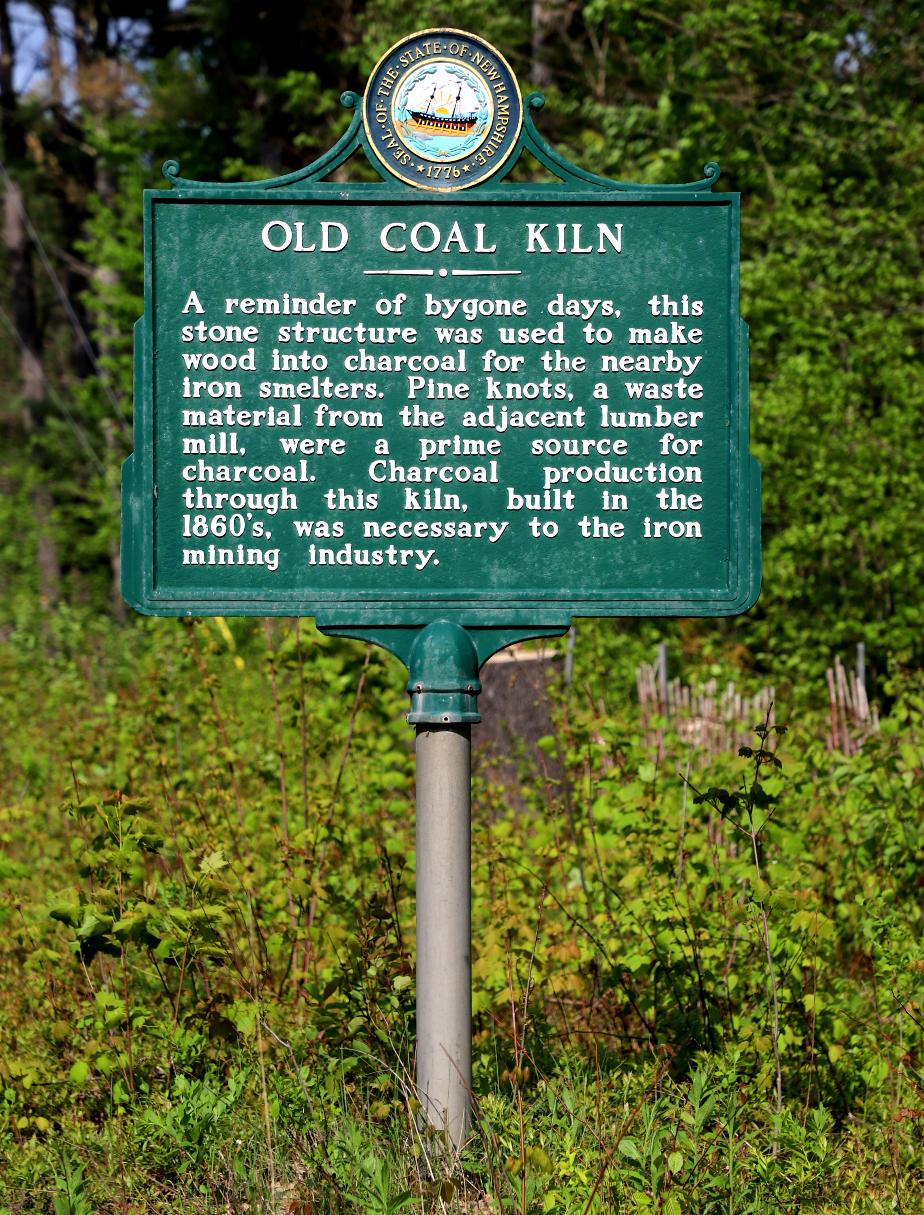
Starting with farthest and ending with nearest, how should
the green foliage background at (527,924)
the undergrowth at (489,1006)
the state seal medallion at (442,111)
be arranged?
the state seal medallion at (442,111), the green foliage background at (527,924), the undergrowth at (489,1006)

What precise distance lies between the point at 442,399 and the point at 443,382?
5 cm

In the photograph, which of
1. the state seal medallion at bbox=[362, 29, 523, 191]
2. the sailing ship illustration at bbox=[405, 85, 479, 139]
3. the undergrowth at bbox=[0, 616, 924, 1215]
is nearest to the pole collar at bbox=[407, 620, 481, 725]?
the undergrowth at bbox=[0, 616, 924, 1215]

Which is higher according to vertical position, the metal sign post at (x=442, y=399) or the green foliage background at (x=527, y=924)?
the metal sign post at (x=442, y=399)

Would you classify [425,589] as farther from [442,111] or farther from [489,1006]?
[489,1006]

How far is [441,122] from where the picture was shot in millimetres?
4207

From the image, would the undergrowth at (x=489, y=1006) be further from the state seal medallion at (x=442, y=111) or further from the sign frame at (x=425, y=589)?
the state seal medallion at (x=442, y=111)

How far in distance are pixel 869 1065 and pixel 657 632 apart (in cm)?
1038

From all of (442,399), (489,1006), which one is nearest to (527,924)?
(489,1006)

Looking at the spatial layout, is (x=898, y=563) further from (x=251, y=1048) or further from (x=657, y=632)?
(x=251, y=1048)

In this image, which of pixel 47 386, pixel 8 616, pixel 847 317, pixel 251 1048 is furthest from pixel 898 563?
pixel 47 386

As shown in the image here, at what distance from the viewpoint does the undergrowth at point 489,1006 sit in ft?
13.0

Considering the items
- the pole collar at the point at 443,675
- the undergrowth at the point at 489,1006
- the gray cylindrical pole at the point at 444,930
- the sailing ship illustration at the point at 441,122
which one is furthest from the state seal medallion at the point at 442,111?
the undergrowth at the point at 489,1006

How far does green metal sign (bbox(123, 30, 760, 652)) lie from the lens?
165 inches

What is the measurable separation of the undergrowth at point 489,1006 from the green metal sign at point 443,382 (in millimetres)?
919
